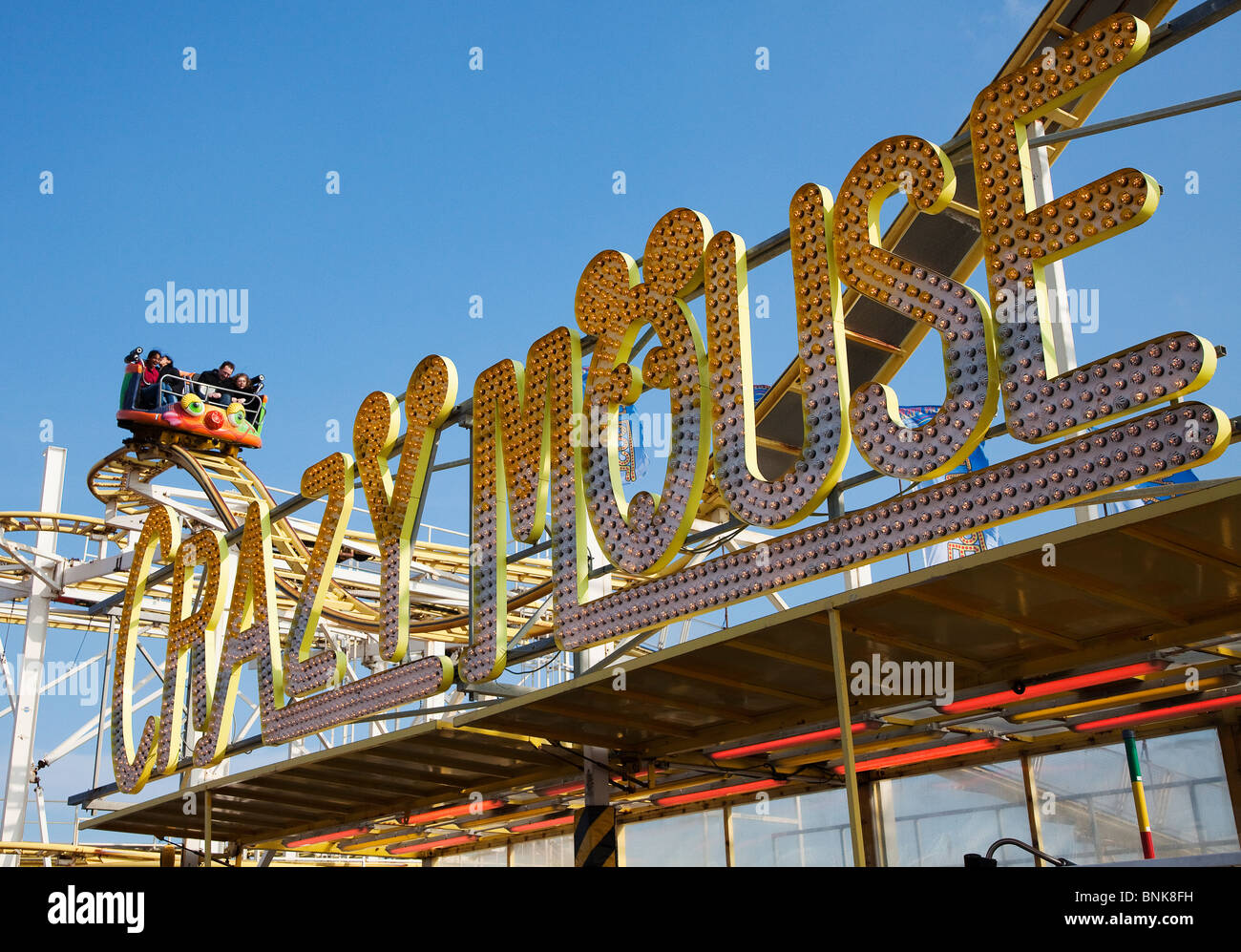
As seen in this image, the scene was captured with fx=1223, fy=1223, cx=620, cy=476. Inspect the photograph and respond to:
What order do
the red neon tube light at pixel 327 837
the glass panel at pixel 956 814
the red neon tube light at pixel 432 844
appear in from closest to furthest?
1. the glass panel at pixel 956 814
2. the red neon tube light at pixel 327 837
3. the red neon tube light at pixel 432 844

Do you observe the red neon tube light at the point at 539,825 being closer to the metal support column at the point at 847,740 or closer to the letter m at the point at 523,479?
the letter m at the point at 523,479

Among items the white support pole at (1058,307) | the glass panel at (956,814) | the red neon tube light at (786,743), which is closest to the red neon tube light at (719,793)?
the red neon tube light at (786,743)

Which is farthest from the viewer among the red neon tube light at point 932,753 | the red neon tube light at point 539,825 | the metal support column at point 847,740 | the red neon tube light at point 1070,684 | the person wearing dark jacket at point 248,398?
the person wearing dark jacket at point 248,398

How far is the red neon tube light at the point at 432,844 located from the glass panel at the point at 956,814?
6.78 m

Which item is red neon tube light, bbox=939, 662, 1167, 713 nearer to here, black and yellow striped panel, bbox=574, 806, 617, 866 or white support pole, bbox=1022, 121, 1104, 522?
white support pole, bbox=1022, 121, 1104, 522

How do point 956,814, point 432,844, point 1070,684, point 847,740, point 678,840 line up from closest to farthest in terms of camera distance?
point 847,740, point 1070,684, point 956,814, point 678,840, point 432,844

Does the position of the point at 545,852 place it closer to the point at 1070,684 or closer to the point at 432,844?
the point at 432,844

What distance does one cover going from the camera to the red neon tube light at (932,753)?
459 inches

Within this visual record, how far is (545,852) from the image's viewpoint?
18.4 meters

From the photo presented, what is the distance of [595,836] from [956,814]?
180 inches

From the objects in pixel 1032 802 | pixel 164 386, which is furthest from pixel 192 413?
pixel 1032 802

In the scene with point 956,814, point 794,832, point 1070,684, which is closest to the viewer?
point 1070,684

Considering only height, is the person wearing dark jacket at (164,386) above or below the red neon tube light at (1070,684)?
above
